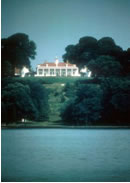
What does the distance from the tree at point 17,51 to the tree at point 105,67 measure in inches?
117

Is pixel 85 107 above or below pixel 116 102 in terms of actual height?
below

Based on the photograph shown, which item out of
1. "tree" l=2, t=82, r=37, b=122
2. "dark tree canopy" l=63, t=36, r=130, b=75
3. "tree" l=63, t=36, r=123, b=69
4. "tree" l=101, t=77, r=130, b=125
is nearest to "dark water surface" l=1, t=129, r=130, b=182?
"tree" l=101, t=77, r=130, b=125

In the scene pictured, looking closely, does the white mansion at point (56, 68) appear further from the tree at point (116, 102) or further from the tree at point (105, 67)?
the tree at point (116, 102)

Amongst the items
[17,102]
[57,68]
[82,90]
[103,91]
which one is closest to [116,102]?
[103,91]

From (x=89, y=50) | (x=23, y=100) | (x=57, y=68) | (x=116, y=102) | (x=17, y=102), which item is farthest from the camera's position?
(x=57, y=68)

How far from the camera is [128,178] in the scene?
5.50m

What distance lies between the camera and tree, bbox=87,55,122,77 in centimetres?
1817

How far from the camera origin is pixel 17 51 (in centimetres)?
2022

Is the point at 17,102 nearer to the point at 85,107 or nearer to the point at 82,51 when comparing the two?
the point at 85,107

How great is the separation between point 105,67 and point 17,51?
4684 millimetres

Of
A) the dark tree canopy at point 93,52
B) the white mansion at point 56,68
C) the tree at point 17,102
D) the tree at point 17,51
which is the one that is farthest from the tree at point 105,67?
the tree at point 17,102

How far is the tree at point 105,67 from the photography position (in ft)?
59.6

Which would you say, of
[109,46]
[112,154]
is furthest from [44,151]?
[109,46]

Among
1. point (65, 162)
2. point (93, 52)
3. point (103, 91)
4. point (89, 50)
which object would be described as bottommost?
point (65, 162)
